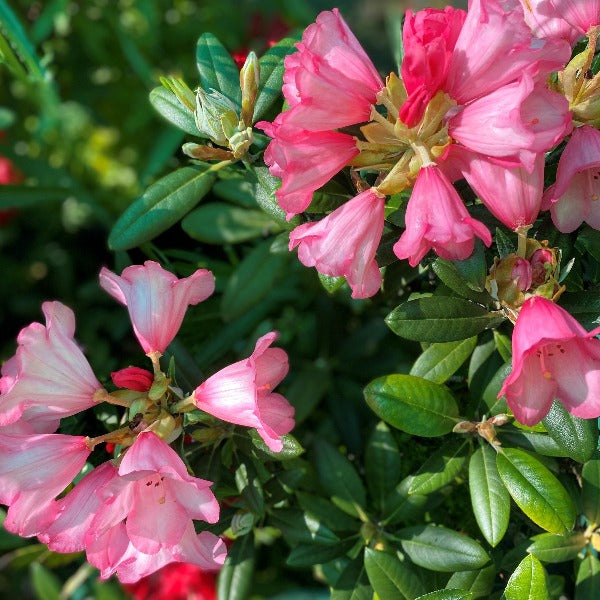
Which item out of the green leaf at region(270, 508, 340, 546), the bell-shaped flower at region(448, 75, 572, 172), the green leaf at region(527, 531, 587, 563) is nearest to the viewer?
the bell-shaped flower at region(448, 75, 572, 172)

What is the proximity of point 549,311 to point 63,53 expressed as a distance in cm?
164

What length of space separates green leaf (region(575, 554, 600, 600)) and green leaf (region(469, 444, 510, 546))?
0.44 feet

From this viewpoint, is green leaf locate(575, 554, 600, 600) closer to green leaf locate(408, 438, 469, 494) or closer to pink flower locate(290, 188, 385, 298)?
green leaf locate(408, 438, 469, 494)

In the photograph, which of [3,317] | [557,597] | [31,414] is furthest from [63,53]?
[557,597]

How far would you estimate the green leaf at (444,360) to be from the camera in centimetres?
95

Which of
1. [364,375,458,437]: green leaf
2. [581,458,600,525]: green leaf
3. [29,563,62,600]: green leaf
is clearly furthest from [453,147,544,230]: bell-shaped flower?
[29,563,62,600]: green leaf

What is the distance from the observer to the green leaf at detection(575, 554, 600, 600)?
925 mm

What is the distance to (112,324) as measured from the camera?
5.83 feet

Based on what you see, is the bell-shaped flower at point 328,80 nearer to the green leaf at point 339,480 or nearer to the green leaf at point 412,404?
the green leaf at point 412,404

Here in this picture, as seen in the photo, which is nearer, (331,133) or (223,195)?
(331,133)

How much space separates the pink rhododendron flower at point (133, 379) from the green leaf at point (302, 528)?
0.99 feet

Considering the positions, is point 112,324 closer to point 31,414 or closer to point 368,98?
point 31,414

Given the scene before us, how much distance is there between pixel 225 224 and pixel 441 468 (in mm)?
534

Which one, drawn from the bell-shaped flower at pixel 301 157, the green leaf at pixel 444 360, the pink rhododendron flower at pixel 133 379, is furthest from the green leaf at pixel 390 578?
the bell-shaped flower at pixel 301 157
